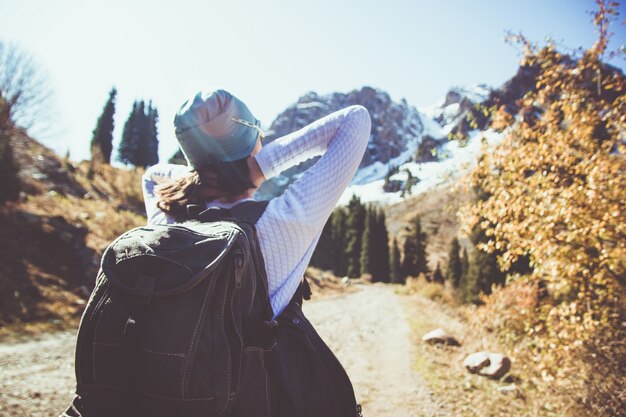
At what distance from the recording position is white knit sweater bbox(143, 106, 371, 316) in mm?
1179

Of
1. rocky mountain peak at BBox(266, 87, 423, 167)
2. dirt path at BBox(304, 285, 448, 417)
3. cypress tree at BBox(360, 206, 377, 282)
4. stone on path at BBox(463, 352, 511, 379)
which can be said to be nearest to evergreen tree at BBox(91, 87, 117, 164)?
cypress tree at BBox(360, 206, 377, 282)

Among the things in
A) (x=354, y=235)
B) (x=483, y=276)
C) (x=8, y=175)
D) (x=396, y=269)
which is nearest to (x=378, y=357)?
(x=8, y=175)

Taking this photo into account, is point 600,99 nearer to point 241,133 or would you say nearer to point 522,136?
point 522,136

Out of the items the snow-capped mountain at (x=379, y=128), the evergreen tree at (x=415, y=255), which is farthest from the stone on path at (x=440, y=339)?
the snow-capped mountain at (x=379, y=128)

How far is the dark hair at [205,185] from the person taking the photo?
1294 millimetres

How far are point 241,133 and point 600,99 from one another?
16.2 feet

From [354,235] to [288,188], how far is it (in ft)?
153

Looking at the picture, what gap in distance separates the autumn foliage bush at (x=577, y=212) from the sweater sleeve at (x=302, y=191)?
10.8 feet

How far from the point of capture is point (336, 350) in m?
8.08

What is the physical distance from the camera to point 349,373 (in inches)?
258

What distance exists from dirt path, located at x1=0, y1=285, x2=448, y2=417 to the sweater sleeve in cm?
447

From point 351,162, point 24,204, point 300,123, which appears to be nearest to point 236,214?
point 351,162

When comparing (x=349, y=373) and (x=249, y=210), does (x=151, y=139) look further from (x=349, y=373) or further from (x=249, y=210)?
(x=249, y=210)

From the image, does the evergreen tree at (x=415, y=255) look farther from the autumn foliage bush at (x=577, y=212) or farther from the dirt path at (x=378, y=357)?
the autumn foliage bush at (x=577, y=212)
